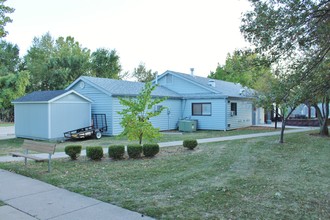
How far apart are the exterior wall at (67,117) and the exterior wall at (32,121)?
0.37 metres

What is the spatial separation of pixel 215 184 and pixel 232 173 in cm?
126

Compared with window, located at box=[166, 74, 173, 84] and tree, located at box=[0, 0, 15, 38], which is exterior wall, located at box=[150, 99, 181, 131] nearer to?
window, located at box=[166, 74, 173, 84]

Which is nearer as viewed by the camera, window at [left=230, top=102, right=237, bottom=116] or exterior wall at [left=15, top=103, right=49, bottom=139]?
exterior wall at [left=15, top=103, right=49, bottom=139]

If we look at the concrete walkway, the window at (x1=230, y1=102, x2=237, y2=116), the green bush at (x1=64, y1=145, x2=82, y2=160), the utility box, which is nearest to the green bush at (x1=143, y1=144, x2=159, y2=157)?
the green bush at (x1=64, y1=145, x2=82, y2=160)

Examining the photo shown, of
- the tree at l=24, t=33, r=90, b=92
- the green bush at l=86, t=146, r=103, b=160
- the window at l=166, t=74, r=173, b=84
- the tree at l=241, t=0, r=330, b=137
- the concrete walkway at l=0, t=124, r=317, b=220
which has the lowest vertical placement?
the concrete walkway at l=0, t=124, r=317, b=220

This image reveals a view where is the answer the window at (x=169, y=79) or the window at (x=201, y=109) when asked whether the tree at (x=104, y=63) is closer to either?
the window at (x=169, y=79)

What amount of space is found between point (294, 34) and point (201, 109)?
1721 centimetres

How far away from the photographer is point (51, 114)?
16.0 metres

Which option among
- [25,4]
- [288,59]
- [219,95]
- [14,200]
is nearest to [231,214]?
[288,59]

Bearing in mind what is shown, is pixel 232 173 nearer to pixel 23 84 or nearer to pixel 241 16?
pixel 241 16

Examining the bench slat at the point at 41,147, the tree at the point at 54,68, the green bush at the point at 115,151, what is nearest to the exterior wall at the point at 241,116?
the green bush at the point at 115,151

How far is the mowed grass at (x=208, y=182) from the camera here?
4.67m

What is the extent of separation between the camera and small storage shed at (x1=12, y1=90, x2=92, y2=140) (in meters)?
16.0

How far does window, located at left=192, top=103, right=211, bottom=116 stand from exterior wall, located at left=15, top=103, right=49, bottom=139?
37.0ft
